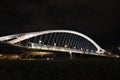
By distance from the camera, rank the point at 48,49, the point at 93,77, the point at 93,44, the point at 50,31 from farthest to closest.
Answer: the point at 93,44 → the point at 50,31 → the point at 48,49 → the point at 93,77

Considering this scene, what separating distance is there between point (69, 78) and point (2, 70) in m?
3.77

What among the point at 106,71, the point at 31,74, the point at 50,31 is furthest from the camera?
the point at 50,31

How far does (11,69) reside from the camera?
42.2ft

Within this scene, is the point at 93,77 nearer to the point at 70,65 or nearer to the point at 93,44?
the point at 70,65

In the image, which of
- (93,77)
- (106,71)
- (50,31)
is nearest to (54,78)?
(93,77)

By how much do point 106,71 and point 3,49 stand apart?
56.7m

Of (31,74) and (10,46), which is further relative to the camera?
(10,46)

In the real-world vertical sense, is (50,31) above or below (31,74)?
above

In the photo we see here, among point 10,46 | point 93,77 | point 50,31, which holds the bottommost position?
point 93,77

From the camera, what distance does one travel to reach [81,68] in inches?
565

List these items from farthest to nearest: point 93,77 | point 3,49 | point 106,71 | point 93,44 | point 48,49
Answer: point 93,44 < point 48,49 < point 3,49 < point 106,71 < point 93,77

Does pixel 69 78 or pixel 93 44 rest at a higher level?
pixel 93 44

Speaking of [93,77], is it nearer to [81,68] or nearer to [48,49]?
[81,68]

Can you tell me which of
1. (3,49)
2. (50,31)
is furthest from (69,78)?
(50,31)
